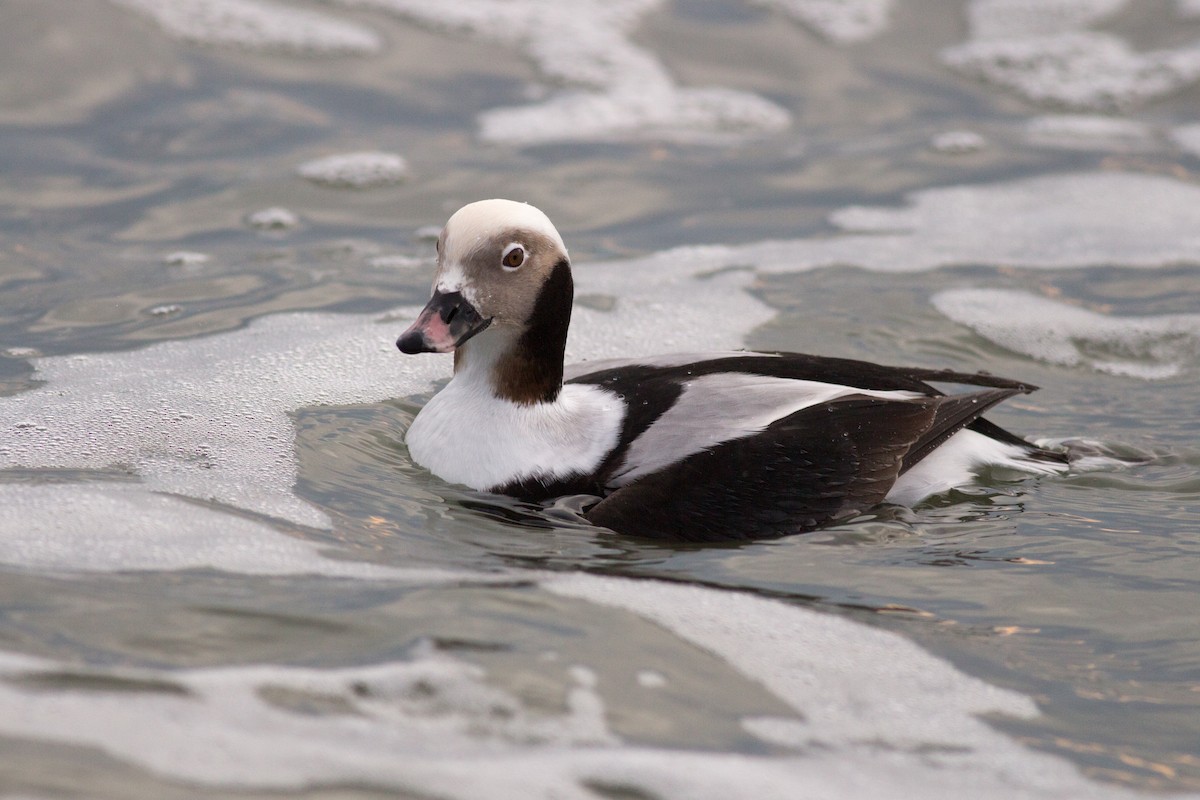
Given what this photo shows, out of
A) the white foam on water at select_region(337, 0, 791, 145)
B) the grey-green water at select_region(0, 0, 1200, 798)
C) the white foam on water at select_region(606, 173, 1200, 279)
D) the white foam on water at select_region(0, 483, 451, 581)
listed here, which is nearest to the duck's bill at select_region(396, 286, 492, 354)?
the grey-green water at select_region(0, 0, 1200, 798)

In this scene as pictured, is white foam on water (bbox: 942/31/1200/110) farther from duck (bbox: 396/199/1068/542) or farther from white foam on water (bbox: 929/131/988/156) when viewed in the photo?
duck (bbox: 396/199/1068/542)

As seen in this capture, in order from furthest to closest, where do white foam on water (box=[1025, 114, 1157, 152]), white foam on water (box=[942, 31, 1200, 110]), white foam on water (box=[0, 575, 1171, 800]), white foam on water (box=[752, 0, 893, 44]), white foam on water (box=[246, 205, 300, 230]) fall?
1. white foam on water (box=[752, 0, 893, 44])
2. white foam on water (box=[942, 31, 1200, 110])
3. white foam on water (box=[1025, 114, 1157, 152])
4. white foam on water (box=[246, 205, 300, 230])
5. white foam on water (box=[0, 575, 1171, 800])

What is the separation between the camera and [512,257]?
401 centimetres

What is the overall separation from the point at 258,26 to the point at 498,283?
205 inches

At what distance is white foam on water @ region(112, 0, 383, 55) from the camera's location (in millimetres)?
8344

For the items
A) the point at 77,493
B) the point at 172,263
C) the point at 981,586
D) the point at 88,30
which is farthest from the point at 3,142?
the point at 981,586

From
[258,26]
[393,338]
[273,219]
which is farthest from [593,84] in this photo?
[393,338]

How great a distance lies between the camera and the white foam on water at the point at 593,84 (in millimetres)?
8086

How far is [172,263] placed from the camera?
6.25 meters

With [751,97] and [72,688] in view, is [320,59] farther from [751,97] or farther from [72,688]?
[72,688]

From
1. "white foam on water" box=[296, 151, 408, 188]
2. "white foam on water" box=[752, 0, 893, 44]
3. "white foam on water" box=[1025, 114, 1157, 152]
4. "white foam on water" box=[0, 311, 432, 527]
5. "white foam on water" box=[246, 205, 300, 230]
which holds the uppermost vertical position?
"white foam on water" box=[752, 0, 893, 44]

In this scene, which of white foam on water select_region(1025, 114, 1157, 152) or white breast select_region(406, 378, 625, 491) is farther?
white foam on water select_region(1025, 114, 1157, 152)

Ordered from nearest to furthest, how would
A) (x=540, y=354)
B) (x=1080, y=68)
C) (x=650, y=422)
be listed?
(x=650, y=422), (x=540, y=354), (x=1080, y=68)

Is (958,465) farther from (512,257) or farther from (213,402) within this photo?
(213,402)
